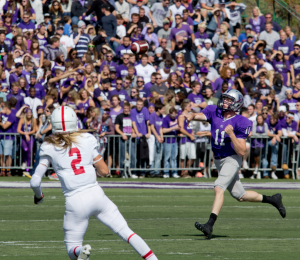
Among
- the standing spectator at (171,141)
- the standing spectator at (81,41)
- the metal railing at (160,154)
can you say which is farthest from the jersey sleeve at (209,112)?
the standing spectator at (81,41)

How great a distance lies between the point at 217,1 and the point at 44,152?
19819mm

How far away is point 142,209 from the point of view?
11.2 metres

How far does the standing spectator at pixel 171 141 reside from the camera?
17344mm

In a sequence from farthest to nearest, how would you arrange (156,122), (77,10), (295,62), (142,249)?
(295,62) < (77,10) < (156,122) < (142,249)

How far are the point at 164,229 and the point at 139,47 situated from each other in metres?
11.8

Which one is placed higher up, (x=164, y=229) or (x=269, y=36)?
(x=269, y=36)

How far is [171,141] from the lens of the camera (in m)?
17.4

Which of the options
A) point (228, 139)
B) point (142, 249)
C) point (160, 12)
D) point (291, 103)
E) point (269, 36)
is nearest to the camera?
point (142, 249)

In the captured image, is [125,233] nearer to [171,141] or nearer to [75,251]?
[75,251]

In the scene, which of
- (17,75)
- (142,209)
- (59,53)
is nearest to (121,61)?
(59,53)

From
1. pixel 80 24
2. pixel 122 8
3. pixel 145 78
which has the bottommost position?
pixel 145 78

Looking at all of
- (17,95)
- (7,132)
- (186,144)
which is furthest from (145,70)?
(7,132)

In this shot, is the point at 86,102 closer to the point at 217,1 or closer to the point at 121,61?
the point at 121,61

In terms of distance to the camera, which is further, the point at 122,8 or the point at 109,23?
the point at 122,8
